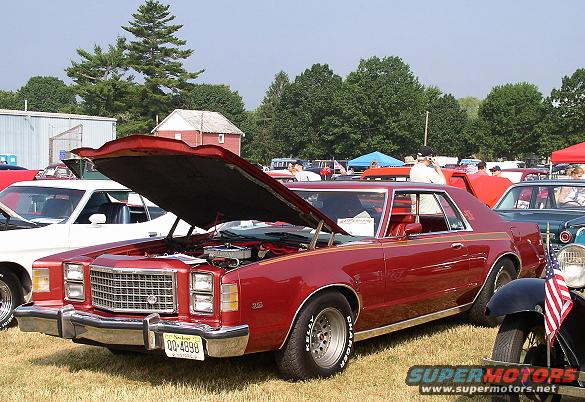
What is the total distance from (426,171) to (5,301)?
6.13 metres

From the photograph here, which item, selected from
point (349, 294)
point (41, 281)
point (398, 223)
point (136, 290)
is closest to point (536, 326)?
point (349, 294)

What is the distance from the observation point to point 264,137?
93.6m

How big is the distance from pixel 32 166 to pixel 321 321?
116 feet

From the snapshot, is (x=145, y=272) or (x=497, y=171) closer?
(x=145, y=272)

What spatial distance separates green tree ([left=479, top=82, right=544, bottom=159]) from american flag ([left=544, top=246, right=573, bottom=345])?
81524 millimetres

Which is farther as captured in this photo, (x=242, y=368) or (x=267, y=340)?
(x=242, y=368)

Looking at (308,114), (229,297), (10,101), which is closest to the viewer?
(229,297)

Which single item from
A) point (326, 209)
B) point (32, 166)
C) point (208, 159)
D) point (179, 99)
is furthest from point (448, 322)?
point (179, 99)

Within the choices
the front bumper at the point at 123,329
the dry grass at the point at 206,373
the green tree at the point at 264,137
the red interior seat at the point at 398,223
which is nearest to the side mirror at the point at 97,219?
the dry grass at the point at 206,373

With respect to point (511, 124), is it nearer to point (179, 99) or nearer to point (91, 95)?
point (179, 99)

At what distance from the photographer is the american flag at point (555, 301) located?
4.10m

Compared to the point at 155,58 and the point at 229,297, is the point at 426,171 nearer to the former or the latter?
the point at 229,297

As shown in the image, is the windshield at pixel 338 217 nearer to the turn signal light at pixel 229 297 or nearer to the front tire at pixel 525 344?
the turn signal light at pixel 229 297

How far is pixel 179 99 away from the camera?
81750 mm
